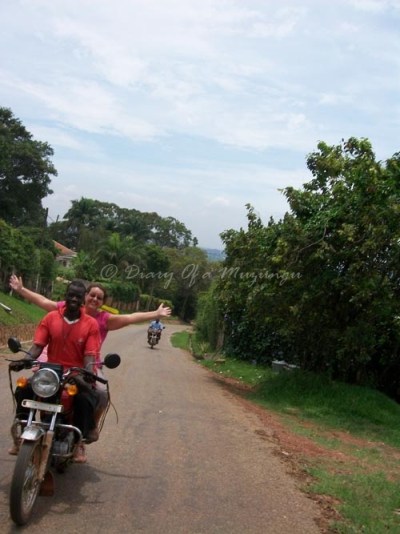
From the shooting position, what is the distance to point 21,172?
5916 centimetres

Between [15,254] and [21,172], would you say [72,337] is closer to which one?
[15,254]

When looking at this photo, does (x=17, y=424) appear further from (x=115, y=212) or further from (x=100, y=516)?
(x=115, y=212)

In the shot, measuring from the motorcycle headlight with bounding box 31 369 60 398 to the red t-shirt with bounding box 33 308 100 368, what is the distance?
548 millimetres

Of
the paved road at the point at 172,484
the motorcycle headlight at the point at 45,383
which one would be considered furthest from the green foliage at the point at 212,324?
the motorcycle headlight at the point at 45,383

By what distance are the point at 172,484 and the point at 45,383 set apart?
71.5 inches

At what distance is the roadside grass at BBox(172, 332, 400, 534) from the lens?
19.0 ft

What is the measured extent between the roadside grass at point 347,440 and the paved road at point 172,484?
432 millimetres

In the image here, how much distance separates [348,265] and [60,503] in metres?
9.68

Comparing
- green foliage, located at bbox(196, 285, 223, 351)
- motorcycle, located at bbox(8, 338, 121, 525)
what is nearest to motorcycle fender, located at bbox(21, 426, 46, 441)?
motorcycle, located at bbox(8, 338, 121, 525)

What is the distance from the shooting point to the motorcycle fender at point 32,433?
14.6 feet

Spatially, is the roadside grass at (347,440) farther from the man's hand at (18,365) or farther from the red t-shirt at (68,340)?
the man's hand at (18,365)

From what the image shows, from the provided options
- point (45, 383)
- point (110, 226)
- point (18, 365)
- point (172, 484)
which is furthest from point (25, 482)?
point (110, 226)

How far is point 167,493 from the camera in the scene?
5504mm

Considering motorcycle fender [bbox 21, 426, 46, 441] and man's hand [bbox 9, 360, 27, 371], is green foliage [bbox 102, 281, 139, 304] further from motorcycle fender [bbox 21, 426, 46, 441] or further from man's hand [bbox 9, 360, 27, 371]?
motorcycle fender [bbox 21, 426, 46, 441]
